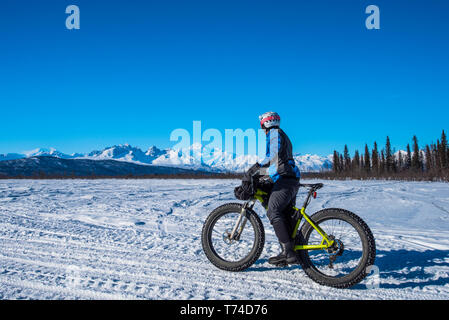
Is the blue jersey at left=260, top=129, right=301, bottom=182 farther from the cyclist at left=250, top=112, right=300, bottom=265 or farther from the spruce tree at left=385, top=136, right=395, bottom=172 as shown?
the spruce tree at left=385, top=136, right=395, bottom=172

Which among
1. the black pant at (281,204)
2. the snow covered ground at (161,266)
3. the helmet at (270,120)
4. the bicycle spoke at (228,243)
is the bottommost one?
the snow covered ground at (161,266)

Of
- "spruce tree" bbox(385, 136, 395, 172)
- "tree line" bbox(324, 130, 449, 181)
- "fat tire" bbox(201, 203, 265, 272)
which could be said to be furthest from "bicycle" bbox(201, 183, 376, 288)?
"spruce tree" bbox(385, 136, 395, 172)

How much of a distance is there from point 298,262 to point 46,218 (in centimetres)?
680

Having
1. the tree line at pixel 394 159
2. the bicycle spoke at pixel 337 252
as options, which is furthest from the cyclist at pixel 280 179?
the tree line at pixel 394 159

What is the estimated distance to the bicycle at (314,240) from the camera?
3.29 m

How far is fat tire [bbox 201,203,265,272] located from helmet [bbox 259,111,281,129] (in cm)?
119

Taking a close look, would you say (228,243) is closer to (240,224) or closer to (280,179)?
(240,224)

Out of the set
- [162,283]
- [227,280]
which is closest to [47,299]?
[162,283]

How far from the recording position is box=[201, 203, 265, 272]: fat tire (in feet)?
12.6

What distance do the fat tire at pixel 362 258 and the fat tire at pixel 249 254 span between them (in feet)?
1.80

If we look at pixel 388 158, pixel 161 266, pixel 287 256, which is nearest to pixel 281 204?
pixel 287 256

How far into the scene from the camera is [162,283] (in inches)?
134

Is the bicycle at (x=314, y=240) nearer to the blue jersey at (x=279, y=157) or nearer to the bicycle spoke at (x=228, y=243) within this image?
the bicycle spoke at (x=228, y=243)

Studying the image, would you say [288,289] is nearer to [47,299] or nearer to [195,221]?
[47,299]
